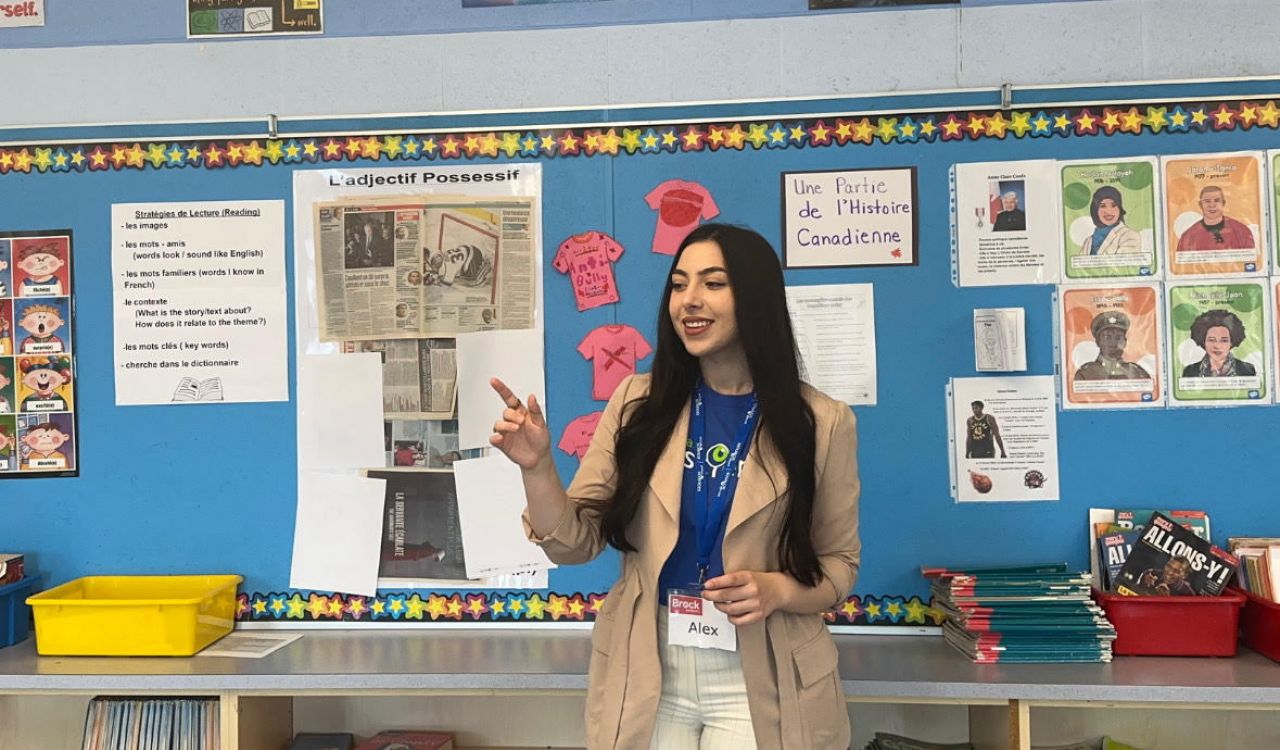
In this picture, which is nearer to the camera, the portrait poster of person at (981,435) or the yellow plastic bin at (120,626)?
the yellow plastic bin at (120,626)

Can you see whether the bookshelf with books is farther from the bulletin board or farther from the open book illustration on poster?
the open book illustration on poster

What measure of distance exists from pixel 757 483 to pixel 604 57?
1.37m

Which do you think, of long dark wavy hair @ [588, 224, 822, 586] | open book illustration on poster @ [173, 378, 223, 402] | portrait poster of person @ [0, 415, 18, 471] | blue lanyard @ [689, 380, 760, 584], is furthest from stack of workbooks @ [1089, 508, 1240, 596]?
portrait poster of person @ [0, 415, 18, 471]

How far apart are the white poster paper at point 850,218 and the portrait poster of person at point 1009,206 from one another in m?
0.20

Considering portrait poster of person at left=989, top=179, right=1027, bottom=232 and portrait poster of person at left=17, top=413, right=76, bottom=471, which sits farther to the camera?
portrait poster of person at left=17, top=413, right=76, bottom=471

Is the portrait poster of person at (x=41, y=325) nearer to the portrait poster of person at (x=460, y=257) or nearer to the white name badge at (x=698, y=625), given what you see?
the portrait poster of person at (x=460, y=257)

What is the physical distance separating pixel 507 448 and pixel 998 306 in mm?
1416

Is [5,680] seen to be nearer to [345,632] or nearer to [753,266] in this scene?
[345,632]

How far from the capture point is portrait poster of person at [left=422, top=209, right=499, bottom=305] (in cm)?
239

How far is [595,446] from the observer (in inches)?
63.3

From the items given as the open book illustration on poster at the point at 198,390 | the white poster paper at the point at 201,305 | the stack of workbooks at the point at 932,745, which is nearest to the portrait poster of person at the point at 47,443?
the white poster paper at the point at 201,305

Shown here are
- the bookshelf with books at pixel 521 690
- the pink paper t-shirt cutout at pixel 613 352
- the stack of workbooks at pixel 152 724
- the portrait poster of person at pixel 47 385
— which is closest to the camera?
the bookshelf with books at pixel 521 690

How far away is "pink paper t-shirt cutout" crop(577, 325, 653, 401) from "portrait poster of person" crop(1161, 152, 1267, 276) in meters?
1.33

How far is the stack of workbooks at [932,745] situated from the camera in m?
2.19
